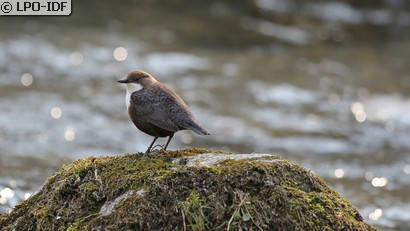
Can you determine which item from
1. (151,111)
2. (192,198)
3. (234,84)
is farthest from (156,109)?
(234,84)

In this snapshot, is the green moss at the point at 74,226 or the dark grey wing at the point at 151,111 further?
the dark grey wing at the point at 151,111

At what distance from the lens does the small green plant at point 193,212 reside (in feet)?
12.2

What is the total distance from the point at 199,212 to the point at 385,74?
35.4ft

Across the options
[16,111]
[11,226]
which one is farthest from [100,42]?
[11,226]

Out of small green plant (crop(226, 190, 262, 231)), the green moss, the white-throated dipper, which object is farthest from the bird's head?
small green plant (crop(226, 190, 262, 231))

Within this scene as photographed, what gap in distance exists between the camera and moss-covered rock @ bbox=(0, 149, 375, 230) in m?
3.80

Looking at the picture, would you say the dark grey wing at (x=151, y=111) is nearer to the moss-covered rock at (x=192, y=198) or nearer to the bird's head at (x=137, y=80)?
the bird's head at (x=137, y=80)

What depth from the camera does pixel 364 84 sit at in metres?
13.2

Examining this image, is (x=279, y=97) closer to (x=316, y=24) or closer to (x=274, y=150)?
(x=274, y=150)

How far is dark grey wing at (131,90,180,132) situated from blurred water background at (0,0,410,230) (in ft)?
6.84

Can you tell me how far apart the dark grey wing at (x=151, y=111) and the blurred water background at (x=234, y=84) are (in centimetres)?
208

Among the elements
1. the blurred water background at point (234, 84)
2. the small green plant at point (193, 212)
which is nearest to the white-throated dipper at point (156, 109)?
the small green plant at point (193, 212)

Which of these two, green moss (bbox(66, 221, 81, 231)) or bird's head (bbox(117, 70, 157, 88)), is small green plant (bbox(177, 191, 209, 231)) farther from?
bird's head (bbox(117, 70, 157, 88))

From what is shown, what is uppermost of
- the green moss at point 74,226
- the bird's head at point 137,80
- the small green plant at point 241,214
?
the bird's head at point 137,80
